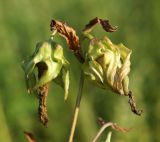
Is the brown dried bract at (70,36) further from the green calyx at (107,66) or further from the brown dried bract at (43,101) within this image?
the brown dried bract at (43,101)

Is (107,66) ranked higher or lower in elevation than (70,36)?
lower

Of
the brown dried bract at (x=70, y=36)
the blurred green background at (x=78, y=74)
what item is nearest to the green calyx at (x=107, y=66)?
the brown dried bract at (x=70, y=36)

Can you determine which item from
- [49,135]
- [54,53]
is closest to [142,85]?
[49,135]

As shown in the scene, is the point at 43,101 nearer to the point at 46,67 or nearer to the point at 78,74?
the point at 46,67

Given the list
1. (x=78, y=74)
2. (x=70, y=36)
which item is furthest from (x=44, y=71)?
(x=78, y=74)

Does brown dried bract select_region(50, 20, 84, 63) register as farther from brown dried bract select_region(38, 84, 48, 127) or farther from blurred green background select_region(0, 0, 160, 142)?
blurred green background select_region(0, 0, 160, 142)
